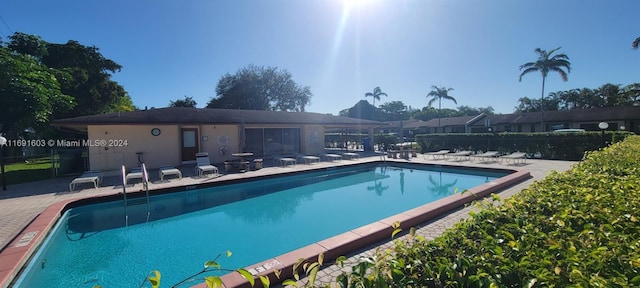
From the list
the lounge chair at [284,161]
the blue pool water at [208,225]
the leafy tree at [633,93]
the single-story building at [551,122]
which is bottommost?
the blue pool water at [208,225]

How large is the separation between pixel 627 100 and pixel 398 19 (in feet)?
163

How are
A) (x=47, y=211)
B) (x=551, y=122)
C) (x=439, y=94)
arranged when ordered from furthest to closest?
1. (x=439, y=94)
2. (x=551, y=122)
3. (x=47, y=211)

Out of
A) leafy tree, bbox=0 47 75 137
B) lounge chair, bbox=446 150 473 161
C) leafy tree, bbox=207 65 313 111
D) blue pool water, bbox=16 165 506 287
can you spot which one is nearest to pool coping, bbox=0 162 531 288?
blue pool water, bbox=16 165 506 287

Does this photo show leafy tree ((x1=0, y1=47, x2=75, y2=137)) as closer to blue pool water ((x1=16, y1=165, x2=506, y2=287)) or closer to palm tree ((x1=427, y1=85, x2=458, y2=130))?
blue pool water ((x1=16, y1=165, x2=506, y2=287))

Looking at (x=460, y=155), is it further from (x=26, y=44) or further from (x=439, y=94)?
(x=26, y=44)

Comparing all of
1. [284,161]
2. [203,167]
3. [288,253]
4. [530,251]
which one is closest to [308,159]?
[284,161]

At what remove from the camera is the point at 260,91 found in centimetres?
3709

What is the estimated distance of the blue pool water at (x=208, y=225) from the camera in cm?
488

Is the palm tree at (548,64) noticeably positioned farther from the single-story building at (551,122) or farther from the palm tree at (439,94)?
the palm tree at (439,94)

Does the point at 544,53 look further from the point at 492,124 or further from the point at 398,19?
the point at 398,19

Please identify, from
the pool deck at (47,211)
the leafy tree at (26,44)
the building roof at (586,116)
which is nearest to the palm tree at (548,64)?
the building roof at (586,116)

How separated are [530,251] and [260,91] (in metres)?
37.3

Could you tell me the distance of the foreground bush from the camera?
1302 mm

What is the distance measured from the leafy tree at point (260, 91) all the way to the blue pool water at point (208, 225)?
26541mm
